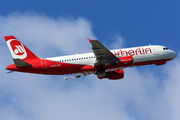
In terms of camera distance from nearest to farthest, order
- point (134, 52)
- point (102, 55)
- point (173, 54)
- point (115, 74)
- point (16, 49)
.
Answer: point (102, 55) → point (16, 49) → point (134, 52) → point (173, 54) → point (115, 74)

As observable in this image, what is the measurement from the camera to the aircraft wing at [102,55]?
67906mm

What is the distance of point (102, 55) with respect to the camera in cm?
6975

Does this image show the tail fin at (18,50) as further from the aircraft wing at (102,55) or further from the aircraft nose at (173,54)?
the aircraft nose at (173,54)

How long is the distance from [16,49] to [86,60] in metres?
13.6

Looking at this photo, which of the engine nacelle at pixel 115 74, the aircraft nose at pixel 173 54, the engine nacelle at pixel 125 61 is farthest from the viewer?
the engine nacelle at pixel 115 74

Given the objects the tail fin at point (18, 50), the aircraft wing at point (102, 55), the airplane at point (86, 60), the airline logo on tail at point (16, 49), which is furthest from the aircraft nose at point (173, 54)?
the airline logo on tail at point (16, 49)

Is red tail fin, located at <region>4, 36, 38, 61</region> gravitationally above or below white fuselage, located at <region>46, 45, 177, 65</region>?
above

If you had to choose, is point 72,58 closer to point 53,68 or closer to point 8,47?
point 53,68

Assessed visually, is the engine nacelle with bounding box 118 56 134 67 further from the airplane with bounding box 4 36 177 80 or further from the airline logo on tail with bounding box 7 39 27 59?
the airline logo on tail with bounding box 7 39 27 59

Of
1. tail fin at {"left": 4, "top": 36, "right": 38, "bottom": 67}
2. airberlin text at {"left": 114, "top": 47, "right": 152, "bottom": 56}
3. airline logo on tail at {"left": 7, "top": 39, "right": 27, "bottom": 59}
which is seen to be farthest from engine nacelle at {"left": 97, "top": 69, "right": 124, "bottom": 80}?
airline logo on tail at {"left": 7, "top": 39, "right": 27, "bottom": 59}

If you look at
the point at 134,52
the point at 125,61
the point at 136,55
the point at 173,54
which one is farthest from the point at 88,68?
the point at 173,54

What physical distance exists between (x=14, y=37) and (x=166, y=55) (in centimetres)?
3068

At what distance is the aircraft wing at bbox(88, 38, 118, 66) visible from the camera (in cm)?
6791

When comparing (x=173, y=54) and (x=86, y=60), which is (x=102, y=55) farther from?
(x=173, y=54)
